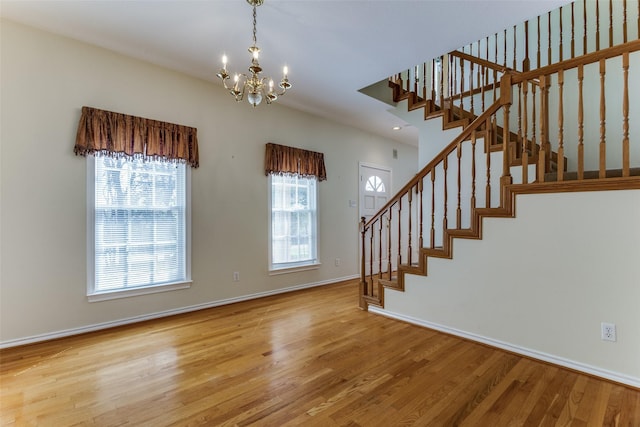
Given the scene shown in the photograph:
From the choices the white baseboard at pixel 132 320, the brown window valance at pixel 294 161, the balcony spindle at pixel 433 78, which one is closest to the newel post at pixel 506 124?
the balcony spindle at pixel 433 78

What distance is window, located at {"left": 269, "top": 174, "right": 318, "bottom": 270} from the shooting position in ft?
14.9

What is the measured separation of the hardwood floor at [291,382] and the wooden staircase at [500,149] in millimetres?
997

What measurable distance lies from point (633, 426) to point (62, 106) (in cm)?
472

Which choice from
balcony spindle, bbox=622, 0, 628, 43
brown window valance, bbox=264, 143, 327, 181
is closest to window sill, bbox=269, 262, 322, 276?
brown window valance, bbox=264, 143, 327, 181

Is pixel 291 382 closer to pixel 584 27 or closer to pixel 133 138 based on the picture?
pixel 133 138

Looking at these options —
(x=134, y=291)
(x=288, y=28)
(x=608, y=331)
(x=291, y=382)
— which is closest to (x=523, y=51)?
(x=288, y=28)

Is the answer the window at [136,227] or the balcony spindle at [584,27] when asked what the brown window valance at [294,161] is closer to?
the window at [136,227]

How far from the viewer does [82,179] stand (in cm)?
298

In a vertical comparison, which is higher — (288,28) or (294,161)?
(288,28)

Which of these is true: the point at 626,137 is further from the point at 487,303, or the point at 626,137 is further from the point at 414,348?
the point at 414,348

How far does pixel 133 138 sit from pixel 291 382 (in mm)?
2779

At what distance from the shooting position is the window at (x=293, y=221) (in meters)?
4.53

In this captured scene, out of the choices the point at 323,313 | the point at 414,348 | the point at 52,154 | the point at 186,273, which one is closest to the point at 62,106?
the point at 52,154

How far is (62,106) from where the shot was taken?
289cm
